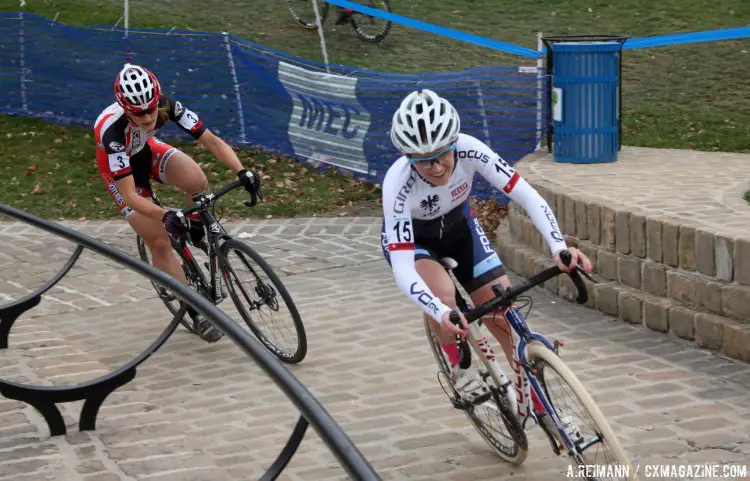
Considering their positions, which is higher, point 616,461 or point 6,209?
point 6,209

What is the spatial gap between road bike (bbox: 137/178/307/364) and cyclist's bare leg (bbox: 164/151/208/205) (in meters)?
0.22

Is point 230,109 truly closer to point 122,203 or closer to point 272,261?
point 272,261

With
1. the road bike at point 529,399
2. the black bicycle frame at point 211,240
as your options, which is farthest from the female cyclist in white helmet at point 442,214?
the black bicycle frame at point 211,240

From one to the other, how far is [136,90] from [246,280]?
150cm

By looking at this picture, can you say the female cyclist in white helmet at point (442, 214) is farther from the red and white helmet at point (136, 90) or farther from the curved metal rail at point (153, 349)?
the red and white helmet at point (136, 90)

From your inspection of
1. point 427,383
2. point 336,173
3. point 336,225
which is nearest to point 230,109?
point 336,173

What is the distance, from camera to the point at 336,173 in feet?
46.3

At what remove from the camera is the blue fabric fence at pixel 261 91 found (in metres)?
12.3

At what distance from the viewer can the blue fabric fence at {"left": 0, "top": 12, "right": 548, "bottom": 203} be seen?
1229 centimetres

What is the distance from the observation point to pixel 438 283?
564 centimetres

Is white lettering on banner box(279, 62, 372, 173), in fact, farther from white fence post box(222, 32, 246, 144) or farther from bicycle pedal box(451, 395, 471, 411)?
bicycle pedal box(451, 395, 471, 411)

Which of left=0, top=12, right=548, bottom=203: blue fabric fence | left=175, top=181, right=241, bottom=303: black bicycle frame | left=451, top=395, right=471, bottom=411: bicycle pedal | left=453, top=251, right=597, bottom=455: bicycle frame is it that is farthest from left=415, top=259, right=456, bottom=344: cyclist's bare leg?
left=0, top=12, right=548, bottom=203: blue fabric fence

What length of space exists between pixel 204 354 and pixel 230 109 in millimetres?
7951

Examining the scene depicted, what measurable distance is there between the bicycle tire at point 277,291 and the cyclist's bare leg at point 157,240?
1.88 ft
